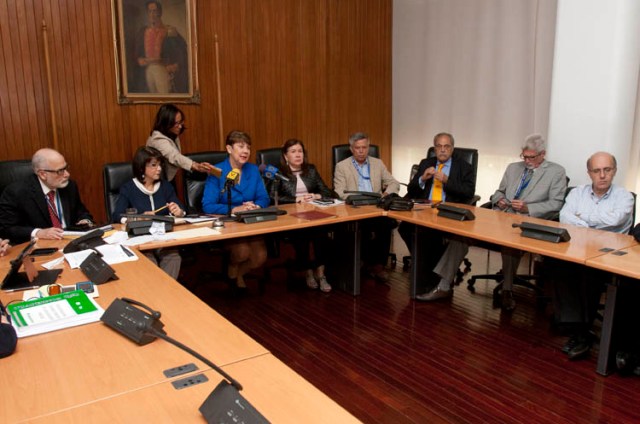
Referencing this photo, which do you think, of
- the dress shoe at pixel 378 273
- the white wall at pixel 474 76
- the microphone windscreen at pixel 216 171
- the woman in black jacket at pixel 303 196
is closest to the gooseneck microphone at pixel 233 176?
the microphone windscreen at pixel 216 171

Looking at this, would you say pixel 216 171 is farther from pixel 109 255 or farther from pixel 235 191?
pixel 109 255

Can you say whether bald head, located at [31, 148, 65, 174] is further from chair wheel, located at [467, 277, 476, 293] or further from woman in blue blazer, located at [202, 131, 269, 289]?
chair wheel, located at [467, 277, 476, 293]

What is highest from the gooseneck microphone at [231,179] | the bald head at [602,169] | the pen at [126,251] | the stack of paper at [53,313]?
the bald head at [602,169]

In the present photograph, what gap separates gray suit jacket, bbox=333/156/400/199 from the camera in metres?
4.59

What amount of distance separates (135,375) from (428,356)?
6.62 ft

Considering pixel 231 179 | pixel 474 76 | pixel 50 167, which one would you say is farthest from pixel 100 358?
pixel 474 76

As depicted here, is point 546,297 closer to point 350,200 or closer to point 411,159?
point 350,200

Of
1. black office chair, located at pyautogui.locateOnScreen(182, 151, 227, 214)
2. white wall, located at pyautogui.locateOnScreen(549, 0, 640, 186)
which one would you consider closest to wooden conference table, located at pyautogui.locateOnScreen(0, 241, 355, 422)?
black office chair, located at pyautogui.locateOnScreen(182, 151, 227, 214)

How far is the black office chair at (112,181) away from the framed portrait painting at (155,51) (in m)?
1.20

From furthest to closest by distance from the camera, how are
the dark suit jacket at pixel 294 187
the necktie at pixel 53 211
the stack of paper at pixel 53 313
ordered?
the dark suit jacket at pixel 294 187, the necktie at pixel 53 211, the stack of paper at pixel 53 313

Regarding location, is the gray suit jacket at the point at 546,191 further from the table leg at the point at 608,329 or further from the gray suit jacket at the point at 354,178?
the table leg at the point at 608,329

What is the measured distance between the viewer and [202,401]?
4.52ft

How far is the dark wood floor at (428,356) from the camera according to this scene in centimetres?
257

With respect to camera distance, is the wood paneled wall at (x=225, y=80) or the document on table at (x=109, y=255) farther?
the wood paneled wall at (x=225, y=80)
